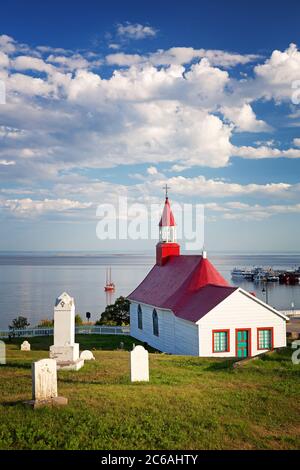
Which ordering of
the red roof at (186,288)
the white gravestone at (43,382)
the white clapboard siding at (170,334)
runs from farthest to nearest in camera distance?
the red roof at (186,288), the white clapboard siding at (170,334), the white gravestone at (43,382)

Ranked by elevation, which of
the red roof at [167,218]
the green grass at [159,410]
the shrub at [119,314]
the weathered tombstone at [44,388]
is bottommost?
the shrub at [119,314]

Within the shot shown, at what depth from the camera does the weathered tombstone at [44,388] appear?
427 inches

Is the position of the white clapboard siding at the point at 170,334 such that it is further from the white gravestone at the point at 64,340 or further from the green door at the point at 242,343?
the white gravestone at the point at 64,340

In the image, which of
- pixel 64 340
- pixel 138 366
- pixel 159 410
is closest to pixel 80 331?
pixel 64 340

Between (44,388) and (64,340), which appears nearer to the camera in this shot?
(44,388)

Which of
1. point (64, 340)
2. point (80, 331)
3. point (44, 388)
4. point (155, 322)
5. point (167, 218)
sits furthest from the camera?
point (80, 331)

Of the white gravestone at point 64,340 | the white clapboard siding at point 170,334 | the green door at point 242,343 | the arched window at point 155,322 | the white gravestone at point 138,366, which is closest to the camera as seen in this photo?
Result: the white gravestone at point 138,366

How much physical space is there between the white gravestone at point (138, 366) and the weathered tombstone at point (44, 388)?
12.2 ft

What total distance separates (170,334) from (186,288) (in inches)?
115

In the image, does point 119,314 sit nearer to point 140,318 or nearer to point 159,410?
point 140,318

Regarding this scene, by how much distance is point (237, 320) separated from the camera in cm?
2411

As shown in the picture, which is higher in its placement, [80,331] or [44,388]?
[44,388]

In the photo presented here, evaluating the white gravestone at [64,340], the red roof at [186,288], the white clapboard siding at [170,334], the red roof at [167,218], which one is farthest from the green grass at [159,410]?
the red roof at [167,218]
